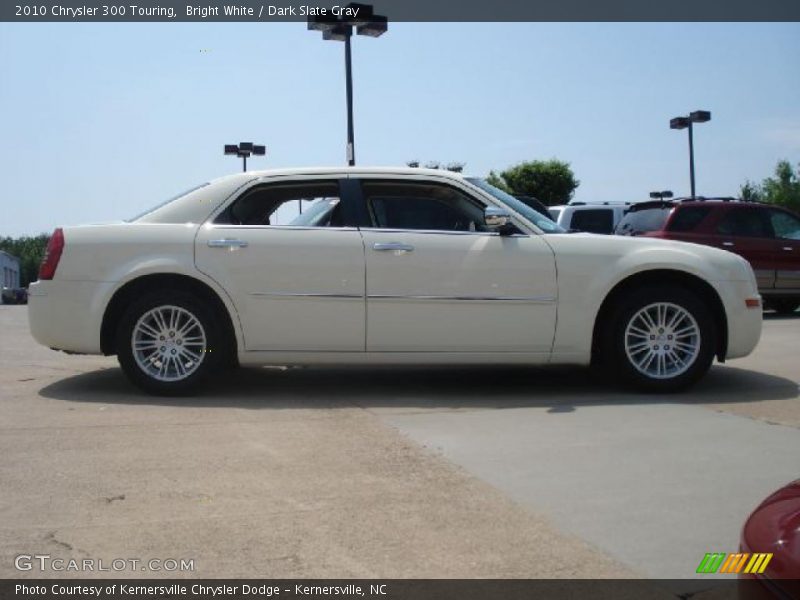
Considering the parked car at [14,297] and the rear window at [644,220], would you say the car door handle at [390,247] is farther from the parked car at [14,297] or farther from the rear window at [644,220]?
the parked car at [14,297]

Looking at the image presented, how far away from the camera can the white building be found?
68438 mm

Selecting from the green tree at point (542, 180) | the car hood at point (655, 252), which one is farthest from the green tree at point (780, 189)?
the car hood at point (655, 252)

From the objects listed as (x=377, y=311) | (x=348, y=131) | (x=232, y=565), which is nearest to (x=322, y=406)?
(x=377, y=311)

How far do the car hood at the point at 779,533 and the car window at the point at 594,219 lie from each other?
44.5ft

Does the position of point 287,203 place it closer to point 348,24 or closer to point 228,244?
point 228,244

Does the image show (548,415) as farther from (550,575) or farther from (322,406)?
(550,575)

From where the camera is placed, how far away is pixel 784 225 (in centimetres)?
1307

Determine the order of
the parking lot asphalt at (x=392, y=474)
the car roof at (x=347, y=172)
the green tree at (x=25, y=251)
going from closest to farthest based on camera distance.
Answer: the parking lot asphalt at (x=392, y=474) < the car roof at (x=347, y=172) < the green tree at (x=25, y=251)

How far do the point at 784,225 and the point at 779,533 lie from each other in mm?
12258

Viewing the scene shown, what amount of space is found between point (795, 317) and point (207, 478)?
11.3 m

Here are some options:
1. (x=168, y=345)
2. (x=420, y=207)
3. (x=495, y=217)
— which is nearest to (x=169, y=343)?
(x=168, y=345)

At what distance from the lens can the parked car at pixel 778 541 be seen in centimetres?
187

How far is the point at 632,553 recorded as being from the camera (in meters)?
3.21

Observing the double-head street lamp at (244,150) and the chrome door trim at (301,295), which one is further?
the double-head street lamp at (244,150)
